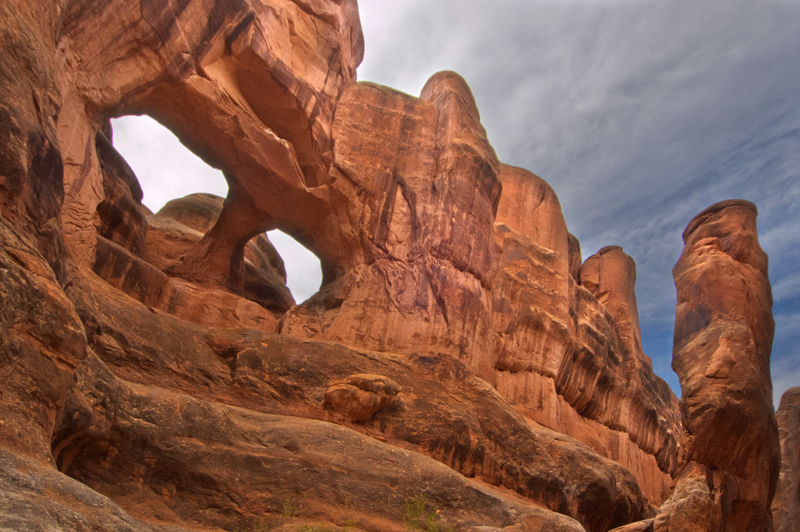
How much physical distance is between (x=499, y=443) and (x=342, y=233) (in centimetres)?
712

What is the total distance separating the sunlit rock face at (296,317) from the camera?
8.12 metres

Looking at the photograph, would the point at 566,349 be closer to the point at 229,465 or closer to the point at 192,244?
the point at 192,244

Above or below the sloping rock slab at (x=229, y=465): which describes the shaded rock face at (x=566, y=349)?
above

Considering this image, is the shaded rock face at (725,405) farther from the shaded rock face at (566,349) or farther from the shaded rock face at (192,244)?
the shaded rock face at (192,244)

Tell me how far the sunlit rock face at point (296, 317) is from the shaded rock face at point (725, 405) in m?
0.07

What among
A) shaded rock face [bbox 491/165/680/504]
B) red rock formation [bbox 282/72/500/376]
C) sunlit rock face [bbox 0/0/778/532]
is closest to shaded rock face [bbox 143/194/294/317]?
sunlit rock face [bbox 0/0/778/532]

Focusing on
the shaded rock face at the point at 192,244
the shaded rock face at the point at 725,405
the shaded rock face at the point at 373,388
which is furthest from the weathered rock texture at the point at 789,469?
the shaded rock face at the point at 192,244

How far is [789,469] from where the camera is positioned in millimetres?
25141

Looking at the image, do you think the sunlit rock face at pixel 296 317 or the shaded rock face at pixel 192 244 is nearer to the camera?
the sunlit rock face at pixel 296 317

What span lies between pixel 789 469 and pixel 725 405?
45.8ft

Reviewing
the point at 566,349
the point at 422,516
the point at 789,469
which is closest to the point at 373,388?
the point at 422,516

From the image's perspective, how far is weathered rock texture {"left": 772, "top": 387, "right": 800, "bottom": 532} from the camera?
77.8 feet

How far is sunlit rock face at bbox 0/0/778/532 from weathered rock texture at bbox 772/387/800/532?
23.8ft

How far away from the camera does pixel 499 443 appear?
14047 millimetres
